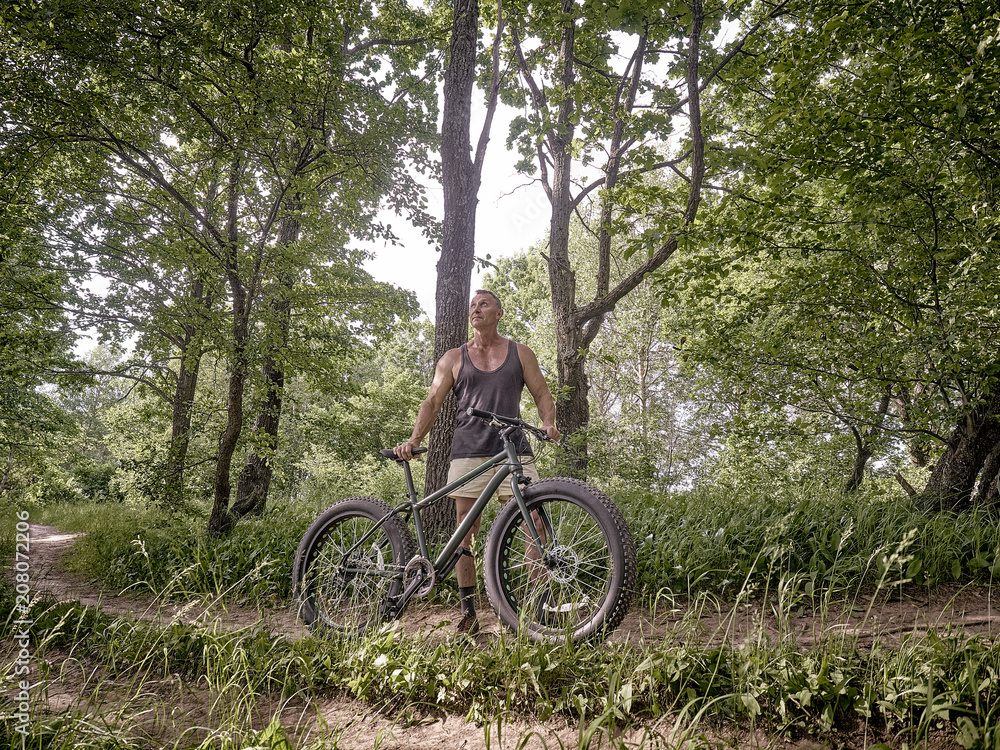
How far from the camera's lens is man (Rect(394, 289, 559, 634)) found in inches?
133

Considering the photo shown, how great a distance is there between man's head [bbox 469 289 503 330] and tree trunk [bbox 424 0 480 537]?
151 centimetres

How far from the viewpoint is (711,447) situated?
19.4 metres

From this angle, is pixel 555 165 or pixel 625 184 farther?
pixel 555 165

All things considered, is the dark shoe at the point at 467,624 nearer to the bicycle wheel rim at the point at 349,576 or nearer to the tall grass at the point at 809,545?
the bicycle wheel rim at the point at 349,576

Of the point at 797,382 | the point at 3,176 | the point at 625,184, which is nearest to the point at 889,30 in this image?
the point at 625,184

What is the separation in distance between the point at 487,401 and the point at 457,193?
112 inches

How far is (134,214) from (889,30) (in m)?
10.2

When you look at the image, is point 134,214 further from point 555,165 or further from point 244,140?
point 555,165

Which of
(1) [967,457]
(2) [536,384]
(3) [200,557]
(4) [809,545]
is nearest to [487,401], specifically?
(2) [536,384]

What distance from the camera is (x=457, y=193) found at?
210 inches

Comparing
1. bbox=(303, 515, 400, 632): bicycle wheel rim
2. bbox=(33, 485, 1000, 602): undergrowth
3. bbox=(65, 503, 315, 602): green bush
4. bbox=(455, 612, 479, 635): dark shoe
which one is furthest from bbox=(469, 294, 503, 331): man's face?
bbox=(65, 503, 315, 602): green bush

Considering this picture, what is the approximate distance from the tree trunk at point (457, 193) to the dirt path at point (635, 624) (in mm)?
2023

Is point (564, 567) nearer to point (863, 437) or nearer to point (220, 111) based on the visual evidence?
point (220, 111)

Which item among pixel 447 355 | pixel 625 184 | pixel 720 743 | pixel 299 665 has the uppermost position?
pixel 625 184
